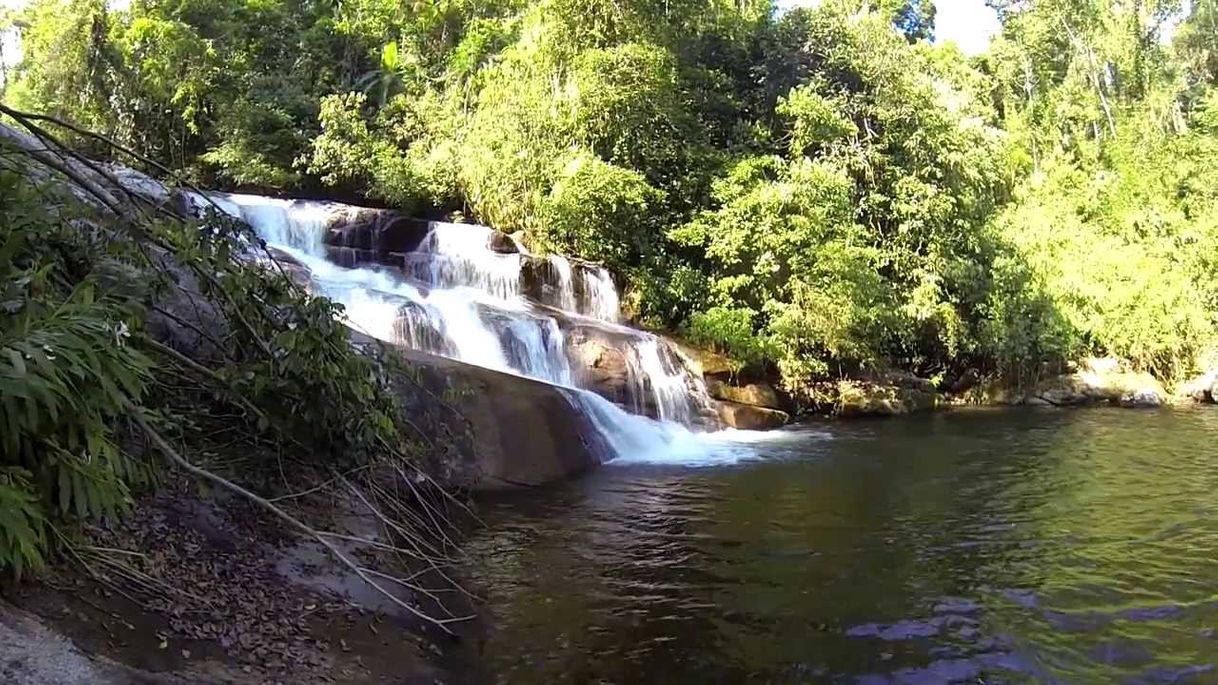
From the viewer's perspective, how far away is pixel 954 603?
21.9 feet

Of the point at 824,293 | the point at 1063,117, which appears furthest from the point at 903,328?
the point at 1063,117

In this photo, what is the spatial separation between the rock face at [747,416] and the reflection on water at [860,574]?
4089mm

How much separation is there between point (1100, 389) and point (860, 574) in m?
18.0

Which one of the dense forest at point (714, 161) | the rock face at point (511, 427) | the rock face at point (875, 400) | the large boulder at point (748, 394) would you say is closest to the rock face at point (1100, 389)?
the dense forest at point (714, 161)

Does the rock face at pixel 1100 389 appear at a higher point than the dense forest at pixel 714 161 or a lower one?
lower

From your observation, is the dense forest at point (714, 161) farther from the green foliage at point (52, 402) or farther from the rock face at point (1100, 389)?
the green foliage at point (52, 402)

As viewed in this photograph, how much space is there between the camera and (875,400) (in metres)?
19.9

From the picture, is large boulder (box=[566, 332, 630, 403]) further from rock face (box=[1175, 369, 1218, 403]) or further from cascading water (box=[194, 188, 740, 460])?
rock face (box=[1175, 369, 1218, 403])

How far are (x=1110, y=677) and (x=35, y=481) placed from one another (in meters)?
5.95

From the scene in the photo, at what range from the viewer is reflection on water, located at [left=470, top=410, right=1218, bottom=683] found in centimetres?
565

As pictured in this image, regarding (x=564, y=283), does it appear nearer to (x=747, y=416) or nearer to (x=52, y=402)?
(x=747, y=416)

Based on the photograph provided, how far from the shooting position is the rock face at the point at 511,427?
1055 cm

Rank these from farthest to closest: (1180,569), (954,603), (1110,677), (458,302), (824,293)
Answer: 1. (824,293)
2. (458,302)
3. (1180,569)
4. (954,603)
5. (1110,677)

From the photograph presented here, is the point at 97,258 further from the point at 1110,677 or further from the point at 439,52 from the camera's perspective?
the point at 439,52
